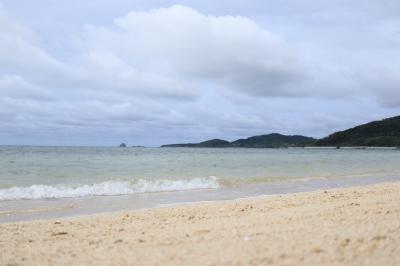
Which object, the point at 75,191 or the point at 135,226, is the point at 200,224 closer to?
the point at 135,226

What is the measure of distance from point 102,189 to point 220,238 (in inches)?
493

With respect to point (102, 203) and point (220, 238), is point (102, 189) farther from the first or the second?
point (220, 238)

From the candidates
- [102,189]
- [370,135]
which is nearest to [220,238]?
[102,189]

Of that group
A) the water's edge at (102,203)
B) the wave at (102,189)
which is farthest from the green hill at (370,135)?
the water's edge at (102,203)

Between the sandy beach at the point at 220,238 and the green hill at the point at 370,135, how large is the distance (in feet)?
557

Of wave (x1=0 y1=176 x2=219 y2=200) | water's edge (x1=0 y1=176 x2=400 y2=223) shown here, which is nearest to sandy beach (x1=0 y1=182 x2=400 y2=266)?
water's edge (x1=0 y1=176 x2=400 y2=223)

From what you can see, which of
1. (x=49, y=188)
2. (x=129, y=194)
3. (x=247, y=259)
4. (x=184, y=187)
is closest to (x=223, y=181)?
(x=184, y=187)

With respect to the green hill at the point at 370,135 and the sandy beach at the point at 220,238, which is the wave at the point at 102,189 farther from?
the green hill at the point at 370,135

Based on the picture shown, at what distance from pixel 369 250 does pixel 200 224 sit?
3.92 m

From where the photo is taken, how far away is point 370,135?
183 meters

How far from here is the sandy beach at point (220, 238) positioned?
20.6 ft

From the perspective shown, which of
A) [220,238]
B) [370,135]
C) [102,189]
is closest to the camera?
[220,238]

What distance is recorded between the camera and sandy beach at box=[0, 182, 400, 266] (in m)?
6.29

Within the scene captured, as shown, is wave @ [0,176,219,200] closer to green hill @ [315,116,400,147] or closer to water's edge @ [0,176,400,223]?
water's edge @ [0,176,400,223]
